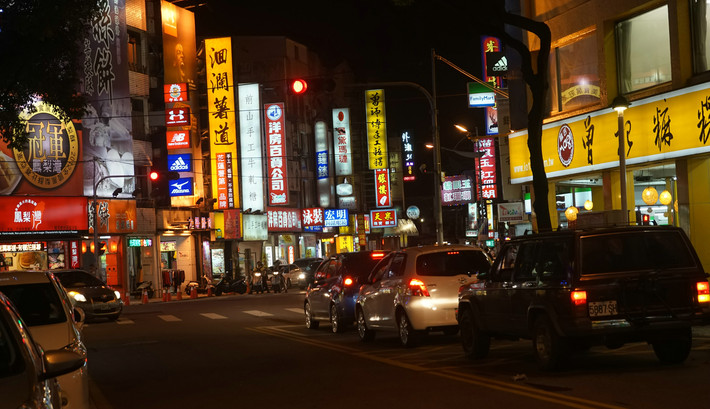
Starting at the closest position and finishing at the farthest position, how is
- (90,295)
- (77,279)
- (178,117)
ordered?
1. (90,295)
2. (77,279)
3. (178,117)

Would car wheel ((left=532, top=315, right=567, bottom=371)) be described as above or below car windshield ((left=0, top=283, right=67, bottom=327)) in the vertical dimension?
below

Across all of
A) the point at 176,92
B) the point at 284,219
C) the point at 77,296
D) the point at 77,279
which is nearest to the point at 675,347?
the point at 77,296

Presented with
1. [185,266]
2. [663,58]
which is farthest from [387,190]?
[663,58]

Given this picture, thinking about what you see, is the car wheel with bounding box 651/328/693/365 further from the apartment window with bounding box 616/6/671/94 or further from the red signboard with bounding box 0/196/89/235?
the red signboard with bounding box 0/196/89/235

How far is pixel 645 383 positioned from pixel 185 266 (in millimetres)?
45413

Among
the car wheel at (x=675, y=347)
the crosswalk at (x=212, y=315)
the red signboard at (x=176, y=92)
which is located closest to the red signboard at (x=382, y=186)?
the red signboard at (x=176, y=92)

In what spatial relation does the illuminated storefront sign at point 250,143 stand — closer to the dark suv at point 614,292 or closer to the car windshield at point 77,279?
the car windshield at point 77,279

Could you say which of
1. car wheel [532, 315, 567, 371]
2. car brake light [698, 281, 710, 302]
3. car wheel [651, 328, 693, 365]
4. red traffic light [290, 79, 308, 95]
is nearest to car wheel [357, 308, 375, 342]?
red traffic light [290, 79, 308, 95]

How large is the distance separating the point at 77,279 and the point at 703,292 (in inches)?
858

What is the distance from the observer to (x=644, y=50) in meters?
22.3

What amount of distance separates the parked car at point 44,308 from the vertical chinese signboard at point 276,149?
46699 mm

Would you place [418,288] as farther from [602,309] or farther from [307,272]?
[307,272]

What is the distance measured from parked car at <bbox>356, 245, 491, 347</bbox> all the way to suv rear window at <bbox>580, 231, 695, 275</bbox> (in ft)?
15.1

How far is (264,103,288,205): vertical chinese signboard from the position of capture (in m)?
57.0
